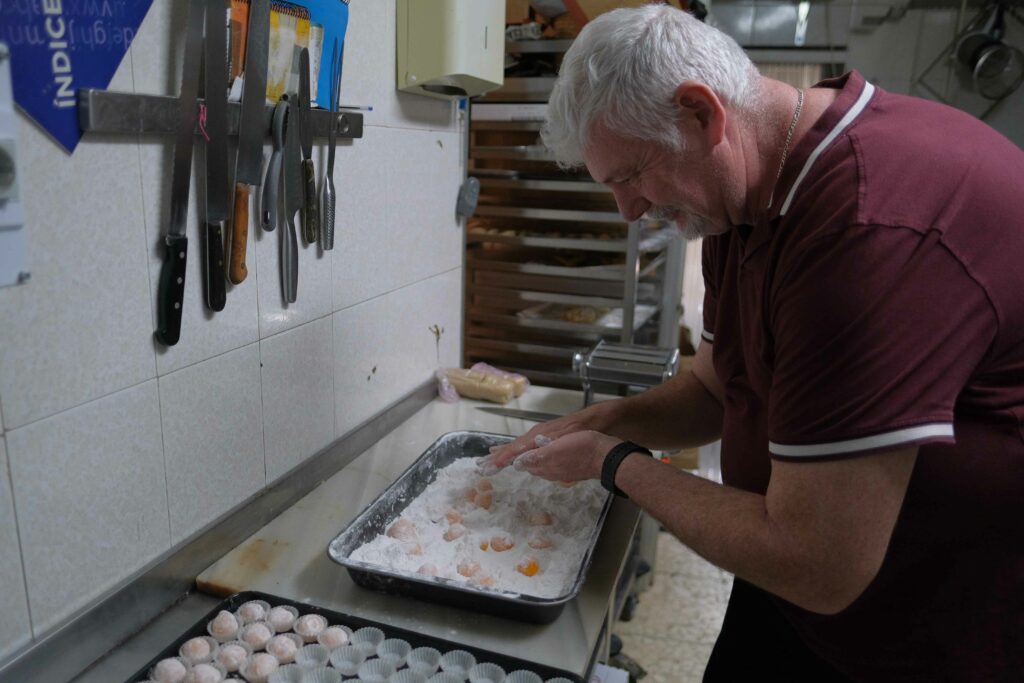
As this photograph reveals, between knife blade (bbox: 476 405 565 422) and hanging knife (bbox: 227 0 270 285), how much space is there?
0.82 metres

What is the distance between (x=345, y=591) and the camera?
1.14 meters

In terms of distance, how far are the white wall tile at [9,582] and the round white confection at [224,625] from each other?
0.71 feet

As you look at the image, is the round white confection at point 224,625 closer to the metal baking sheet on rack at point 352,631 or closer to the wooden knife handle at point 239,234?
the metal baking sheet on rack at point 352,631

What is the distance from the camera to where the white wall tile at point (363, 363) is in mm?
1515

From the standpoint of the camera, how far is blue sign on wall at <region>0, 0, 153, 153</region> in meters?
0.79

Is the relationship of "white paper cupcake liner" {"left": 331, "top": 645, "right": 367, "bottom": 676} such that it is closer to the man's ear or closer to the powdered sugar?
the powdered sugar

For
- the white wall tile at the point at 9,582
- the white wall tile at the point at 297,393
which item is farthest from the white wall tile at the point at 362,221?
the white wall tile at the point at 9,582

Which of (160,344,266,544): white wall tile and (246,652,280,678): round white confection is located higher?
(160,344,266,544): white wall tile

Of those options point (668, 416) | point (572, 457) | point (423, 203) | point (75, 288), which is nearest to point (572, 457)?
point (572, 457)

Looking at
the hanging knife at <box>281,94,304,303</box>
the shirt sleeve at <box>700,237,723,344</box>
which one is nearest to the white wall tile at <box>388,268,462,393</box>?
the hanging knife at <box>281,94,304,303</box>

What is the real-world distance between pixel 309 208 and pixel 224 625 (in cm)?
68

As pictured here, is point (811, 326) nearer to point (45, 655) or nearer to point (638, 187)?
point (638, 187)

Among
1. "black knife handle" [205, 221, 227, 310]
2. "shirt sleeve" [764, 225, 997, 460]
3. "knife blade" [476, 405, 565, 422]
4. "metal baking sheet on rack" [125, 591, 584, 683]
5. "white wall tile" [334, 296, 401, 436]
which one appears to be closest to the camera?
"shirt sleeve" [764, 225, 997, 460]

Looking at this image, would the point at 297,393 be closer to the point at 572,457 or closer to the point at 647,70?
the point at 572,457
